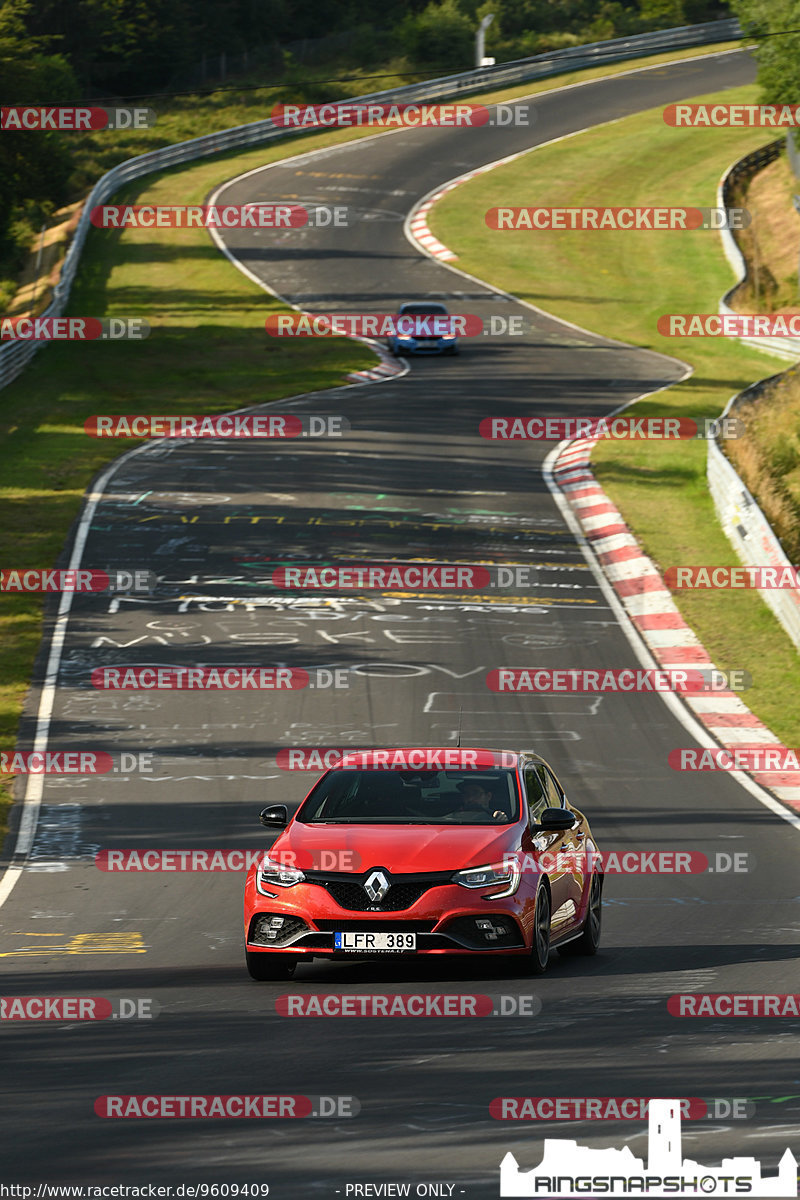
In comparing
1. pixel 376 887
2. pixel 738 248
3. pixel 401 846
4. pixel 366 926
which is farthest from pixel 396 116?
pixel 366 926

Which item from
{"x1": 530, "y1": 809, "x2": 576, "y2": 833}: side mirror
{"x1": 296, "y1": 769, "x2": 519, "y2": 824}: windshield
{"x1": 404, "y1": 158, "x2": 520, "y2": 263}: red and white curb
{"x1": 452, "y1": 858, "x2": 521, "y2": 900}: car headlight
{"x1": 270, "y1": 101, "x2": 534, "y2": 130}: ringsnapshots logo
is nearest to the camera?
{"x1": 452, "y1": 858, "x2": 521, "y2": 900}: car headlight

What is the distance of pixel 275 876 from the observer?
33.7 feet

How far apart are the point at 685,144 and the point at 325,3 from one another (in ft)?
120

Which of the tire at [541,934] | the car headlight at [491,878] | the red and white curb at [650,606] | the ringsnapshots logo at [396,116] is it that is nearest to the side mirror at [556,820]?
the tire at [541,934]

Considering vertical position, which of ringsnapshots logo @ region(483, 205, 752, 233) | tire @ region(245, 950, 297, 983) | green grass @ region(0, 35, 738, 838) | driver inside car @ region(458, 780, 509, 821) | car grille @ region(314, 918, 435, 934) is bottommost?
green grass @ region(0, 35, 738, 838)

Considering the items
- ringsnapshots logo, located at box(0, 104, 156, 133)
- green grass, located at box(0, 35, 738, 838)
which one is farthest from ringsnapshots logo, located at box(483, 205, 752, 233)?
ringsnapshots logo, located at box(0, 104, 156, 133)

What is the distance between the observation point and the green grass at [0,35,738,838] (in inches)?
1115

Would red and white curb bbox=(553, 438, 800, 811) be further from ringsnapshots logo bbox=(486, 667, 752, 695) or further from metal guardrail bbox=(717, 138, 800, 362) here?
metal guardrail bbox=(717, 138, 800, 362)

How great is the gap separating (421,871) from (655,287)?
50.9 m

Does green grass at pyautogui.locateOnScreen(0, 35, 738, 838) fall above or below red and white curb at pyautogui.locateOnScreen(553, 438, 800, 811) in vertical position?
above

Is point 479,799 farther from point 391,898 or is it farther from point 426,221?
point 426,221

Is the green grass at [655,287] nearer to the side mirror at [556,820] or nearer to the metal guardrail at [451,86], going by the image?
the metal guardrail at [451,86]

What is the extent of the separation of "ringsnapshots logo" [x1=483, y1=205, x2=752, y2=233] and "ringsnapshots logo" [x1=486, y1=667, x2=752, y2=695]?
1803 inches

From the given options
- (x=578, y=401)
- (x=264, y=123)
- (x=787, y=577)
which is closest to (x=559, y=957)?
(x=787, y=577)
